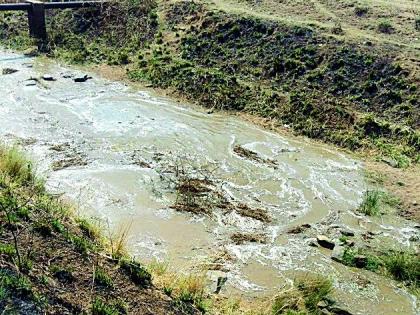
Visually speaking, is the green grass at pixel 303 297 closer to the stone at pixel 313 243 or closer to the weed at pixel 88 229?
the stone at pixel 313 243

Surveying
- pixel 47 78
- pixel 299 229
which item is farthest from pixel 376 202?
pixel 47 78

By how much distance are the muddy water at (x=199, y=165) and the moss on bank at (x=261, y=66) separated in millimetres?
1528

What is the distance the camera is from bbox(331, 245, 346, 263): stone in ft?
41.7

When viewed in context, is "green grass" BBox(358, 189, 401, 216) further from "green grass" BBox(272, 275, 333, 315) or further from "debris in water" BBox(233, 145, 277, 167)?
"green grass" BBox(272, 275, 333, 315)

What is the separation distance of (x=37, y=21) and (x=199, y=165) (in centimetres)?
1776

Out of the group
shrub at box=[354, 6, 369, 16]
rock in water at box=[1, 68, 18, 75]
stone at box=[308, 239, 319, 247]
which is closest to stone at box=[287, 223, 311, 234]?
stone at box=[308, 239, 319, 247]

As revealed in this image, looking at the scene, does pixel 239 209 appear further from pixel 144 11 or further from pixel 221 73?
pixel 144 11

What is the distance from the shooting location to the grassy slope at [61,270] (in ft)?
26.6

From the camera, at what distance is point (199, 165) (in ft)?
57.3

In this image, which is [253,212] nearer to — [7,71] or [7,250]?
[7,250]

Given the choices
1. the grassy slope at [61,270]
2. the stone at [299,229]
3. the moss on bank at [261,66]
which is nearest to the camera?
the grassy slope at [61,270]

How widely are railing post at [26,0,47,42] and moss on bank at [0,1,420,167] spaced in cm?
61

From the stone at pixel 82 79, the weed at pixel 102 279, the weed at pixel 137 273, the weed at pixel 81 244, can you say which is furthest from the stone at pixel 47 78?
the weed at pixel 102 279

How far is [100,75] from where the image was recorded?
2653 cm
